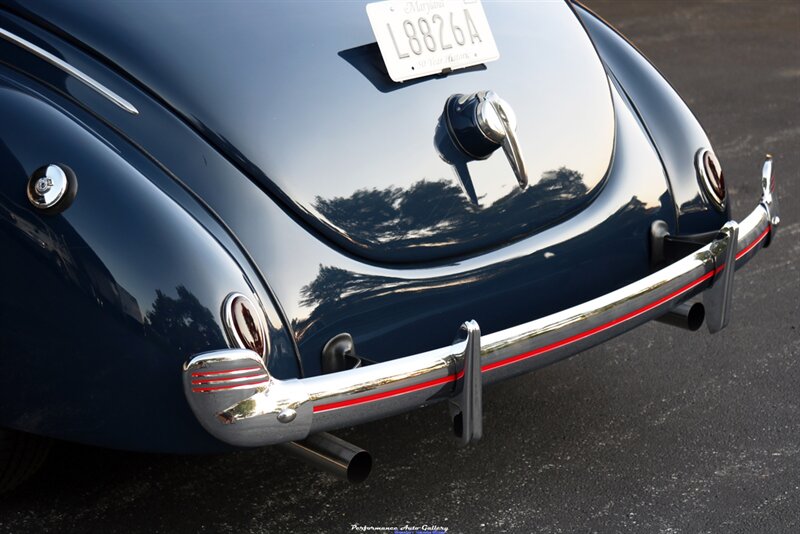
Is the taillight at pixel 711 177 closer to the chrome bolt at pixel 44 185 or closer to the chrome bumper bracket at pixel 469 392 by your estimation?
the chrome bumper bracket at pixel 469 392

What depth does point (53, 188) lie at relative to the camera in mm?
2322

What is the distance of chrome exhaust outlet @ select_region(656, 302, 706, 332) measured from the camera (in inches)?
120

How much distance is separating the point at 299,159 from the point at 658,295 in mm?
963

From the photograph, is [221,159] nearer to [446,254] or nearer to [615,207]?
[446,254]

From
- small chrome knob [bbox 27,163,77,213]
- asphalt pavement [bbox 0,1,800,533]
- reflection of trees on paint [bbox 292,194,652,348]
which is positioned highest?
small chrome knob [bbox 27,163,77,213]

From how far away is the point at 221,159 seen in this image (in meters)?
2.45

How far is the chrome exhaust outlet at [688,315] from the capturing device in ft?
10.0

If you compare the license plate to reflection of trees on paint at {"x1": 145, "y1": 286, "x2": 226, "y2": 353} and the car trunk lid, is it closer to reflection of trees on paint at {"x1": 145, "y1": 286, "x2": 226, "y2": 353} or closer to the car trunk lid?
the car trunk lid

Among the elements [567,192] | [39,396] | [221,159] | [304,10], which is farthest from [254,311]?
[567,192]

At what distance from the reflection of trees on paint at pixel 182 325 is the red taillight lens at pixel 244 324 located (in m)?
0.03

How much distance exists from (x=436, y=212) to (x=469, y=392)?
0.45 m

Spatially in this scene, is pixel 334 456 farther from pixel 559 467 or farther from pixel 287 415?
pixel 559 467

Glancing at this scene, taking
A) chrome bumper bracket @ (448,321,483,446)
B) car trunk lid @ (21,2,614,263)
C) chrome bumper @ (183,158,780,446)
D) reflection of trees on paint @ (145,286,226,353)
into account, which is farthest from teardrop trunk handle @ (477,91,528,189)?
reflection of trees on paint @ (145,286,226,353)

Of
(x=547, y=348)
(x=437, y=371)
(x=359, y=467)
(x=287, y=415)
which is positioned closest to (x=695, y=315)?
(x=547, y=348)
